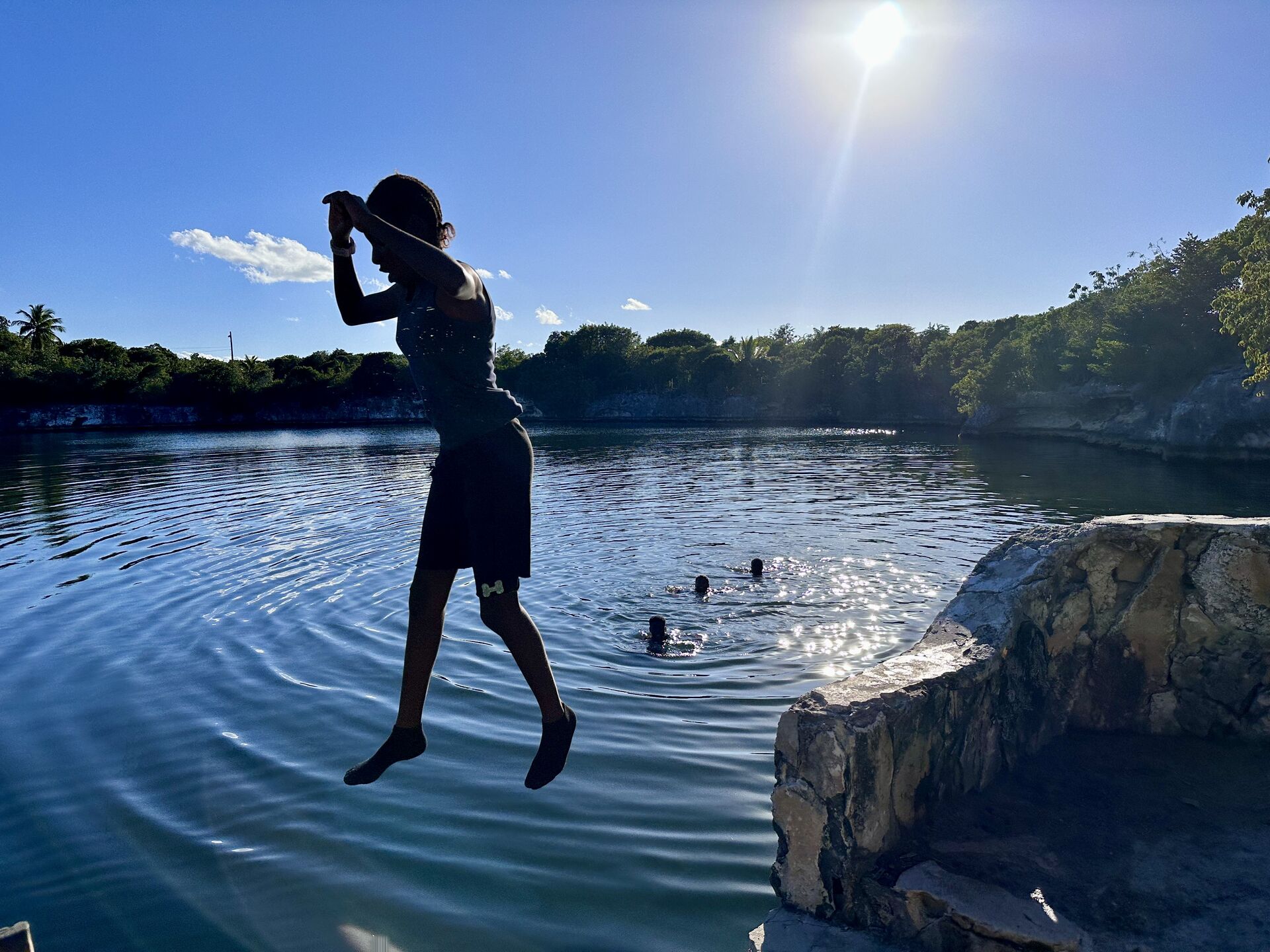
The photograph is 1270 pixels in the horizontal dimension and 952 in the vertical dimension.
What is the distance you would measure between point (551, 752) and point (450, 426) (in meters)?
1.22

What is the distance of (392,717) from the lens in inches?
289

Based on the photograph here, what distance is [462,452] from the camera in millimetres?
2543

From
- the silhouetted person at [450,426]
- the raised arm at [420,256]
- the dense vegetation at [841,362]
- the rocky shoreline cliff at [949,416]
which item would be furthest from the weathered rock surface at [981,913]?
the dense vegetation at [841,362]

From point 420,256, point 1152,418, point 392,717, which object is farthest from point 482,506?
point 1152,418

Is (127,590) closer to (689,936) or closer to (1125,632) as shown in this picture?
(689,936)

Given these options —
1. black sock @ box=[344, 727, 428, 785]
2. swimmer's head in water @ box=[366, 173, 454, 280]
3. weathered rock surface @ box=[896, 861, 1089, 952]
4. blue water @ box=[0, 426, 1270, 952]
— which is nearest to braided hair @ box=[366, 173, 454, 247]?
swimmer's head in water @ box=[366, 173, 454, 280]

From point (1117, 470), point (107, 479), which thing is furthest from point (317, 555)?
point (1117, 470)

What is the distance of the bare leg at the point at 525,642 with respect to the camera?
2660 mm

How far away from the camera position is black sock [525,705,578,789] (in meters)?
2.83

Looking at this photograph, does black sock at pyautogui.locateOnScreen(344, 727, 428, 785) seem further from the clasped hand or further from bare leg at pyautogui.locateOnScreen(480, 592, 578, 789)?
the clasped hand

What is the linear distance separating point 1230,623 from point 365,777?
5.11 m

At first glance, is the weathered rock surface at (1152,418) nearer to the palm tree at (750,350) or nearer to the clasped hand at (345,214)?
the clasped hand at (345,214)

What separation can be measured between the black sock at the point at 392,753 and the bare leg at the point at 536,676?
0.40 metres

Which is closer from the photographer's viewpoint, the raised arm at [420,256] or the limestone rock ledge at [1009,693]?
the raised arm at [420,256]
